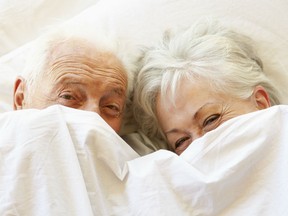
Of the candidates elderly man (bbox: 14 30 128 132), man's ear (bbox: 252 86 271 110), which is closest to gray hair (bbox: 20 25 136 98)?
elderly man (bbox: 14 30 128 132)

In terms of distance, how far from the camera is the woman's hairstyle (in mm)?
1158

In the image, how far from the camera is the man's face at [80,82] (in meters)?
1.15

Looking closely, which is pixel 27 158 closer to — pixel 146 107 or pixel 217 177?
pixel 217 177

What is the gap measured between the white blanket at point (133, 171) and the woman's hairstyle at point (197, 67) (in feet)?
0.79

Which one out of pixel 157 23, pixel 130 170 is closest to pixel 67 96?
pixel 130 170

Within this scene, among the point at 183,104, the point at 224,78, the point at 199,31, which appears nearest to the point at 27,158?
the point at 183,104

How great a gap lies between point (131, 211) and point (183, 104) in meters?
0.38

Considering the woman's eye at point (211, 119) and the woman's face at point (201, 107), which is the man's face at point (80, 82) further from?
the woman's eye at point (211, 119)

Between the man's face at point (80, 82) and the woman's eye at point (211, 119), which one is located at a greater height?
the man's face at point (80, 82)

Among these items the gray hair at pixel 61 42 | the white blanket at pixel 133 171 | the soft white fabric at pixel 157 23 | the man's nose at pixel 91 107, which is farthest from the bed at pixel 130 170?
the soft white fabric at pixel 157 23

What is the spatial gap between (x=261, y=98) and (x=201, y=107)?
0.18 metres

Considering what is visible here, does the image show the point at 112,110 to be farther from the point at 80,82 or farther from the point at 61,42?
the point at 61,42

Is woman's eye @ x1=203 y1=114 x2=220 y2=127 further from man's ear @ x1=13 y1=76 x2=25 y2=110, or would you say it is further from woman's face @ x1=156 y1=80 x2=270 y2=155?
man's ear @ x1=13 y1=76 x2=25 y2=110

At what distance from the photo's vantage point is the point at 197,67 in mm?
1166
